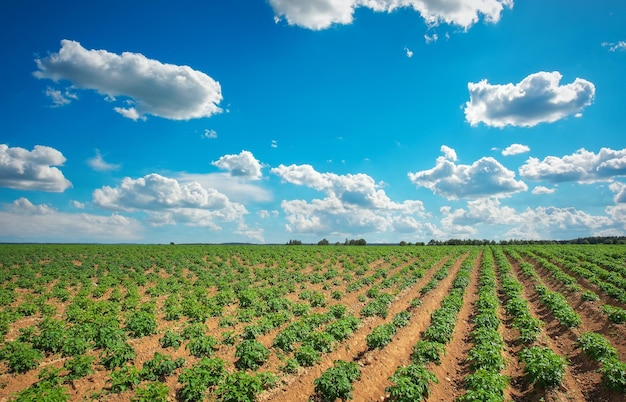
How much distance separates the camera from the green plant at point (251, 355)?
1194cm

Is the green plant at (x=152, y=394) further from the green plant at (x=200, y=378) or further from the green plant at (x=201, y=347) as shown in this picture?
the green plant at (x=201, y=347)

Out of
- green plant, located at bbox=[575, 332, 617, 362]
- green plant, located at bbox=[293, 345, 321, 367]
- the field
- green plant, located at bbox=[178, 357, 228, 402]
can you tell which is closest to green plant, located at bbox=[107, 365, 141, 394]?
the field

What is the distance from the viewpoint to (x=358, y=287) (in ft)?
94.5

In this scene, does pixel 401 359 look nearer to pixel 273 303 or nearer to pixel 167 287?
pixel 273 303

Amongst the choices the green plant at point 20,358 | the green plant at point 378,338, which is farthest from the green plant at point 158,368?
the green plant at point 378,338

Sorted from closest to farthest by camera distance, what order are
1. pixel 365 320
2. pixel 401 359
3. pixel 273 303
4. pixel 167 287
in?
pixel 401 359 < pixel 365 320 < pixel 273 303 < pixel 167 287

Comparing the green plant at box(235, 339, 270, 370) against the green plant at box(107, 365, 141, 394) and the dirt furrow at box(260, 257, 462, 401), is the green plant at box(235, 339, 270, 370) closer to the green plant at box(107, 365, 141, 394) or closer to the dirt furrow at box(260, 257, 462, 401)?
the dirt furrow at box(260, 257, 462, 401)

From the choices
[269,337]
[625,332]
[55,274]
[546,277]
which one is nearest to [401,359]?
[269,337]

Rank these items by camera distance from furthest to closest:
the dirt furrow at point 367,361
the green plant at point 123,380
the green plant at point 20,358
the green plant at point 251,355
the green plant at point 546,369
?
the green plant at point 251,355, the green plant at point 20,358, the dirt furrow at point 367,361, the green plant at point 546,369, the green plant at point 123,380

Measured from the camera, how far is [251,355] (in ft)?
39.7

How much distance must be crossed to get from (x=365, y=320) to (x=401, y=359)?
17.9 feet

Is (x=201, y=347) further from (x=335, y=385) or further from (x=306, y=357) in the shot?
(x=335, y=385)

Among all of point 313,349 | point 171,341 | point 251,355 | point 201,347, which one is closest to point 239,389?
point 251,355

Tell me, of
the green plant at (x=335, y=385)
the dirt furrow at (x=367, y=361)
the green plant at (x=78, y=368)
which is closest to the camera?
the green plant at (x=335, y=385)
